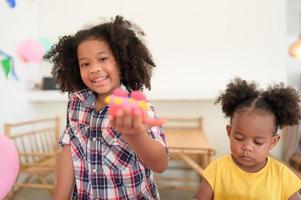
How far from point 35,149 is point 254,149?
2.11 meters

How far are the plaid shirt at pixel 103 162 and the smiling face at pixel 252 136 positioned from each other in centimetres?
22

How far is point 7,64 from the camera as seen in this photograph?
209 centimetres

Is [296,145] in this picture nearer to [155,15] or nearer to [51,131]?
[155,15]

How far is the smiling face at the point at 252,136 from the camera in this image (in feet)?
2.52

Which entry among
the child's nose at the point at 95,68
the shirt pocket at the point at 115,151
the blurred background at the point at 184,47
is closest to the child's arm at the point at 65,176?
the shirt pocket at the point at 115,151

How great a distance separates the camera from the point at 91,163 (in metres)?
0.78

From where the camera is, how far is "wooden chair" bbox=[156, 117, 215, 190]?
174 centimetres

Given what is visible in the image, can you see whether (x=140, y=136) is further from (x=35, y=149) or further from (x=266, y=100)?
(x=35, y=149)

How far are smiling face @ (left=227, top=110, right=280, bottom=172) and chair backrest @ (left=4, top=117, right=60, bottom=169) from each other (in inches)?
68.1

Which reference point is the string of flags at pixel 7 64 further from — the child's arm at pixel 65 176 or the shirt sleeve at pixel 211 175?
the shirt sleeve at pixel 211 175

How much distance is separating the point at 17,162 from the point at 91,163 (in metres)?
0.32

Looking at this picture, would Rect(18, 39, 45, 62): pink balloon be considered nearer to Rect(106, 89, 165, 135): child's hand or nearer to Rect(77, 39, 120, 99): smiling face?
Rect(77, 39, 120, 99): smiling face

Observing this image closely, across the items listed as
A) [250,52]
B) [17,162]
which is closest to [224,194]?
[17,162]

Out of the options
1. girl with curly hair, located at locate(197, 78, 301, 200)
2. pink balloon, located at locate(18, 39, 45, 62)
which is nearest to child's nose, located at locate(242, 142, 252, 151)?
girl with curly hair, located at locate(197, 78, 301, 200)
